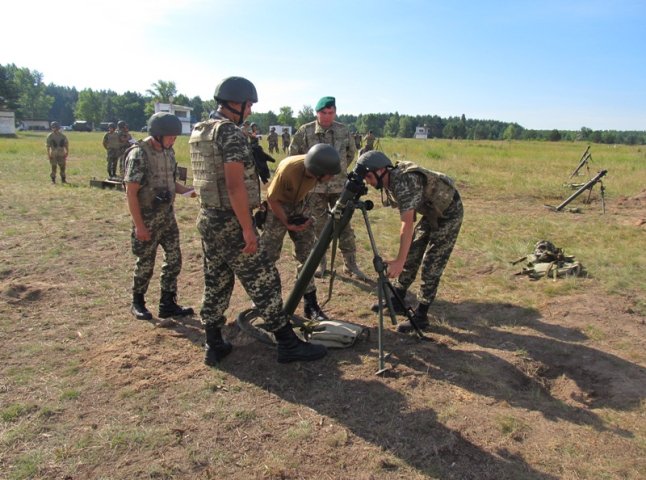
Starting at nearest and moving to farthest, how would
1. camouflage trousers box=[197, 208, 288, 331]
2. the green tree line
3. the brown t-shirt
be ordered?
1. camouflage trousers box=[197, 208, 288, 331]
2. the brown t-shirt
3. the green tree line

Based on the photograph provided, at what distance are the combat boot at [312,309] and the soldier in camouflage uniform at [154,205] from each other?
1168 millimetres

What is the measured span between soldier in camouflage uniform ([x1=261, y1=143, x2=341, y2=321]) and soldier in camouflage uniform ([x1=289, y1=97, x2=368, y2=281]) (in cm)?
95

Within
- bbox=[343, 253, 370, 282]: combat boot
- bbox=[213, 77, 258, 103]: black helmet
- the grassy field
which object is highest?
bbox=[213, 77, 258, 103]: black helmet

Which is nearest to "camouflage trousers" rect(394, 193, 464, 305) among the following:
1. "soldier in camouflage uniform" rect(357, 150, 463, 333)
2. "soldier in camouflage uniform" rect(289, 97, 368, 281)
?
"soldier in camouflage uniform" rect(357, 150, 463, 333)

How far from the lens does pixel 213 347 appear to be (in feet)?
12.8

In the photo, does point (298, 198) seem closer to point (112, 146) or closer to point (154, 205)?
point (154, 205)

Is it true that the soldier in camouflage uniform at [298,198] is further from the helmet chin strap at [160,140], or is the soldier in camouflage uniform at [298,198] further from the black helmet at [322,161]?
the helmet chin strap at [160,140]

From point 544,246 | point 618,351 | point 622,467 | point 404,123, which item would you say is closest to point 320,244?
point 622,467

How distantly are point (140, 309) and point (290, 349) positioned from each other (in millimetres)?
1857

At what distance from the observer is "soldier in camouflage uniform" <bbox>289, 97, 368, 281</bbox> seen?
547cm

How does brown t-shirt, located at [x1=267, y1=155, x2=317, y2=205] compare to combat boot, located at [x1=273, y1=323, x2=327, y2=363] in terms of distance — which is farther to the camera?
brown t-shirt, located at [x1=267, y1=155, x2=317, y2=205]

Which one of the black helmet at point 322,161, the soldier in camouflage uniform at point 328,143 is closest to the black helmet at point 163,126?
the black helmet at point 322,161

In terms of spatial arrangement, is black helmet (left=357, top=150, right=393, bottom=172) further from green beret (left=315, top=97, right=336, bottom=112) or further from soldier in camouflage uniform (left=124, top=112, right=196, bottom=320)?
green beret (left=315, top=97, right=336, bottom=112)

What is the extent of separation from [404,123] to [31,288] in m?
113
